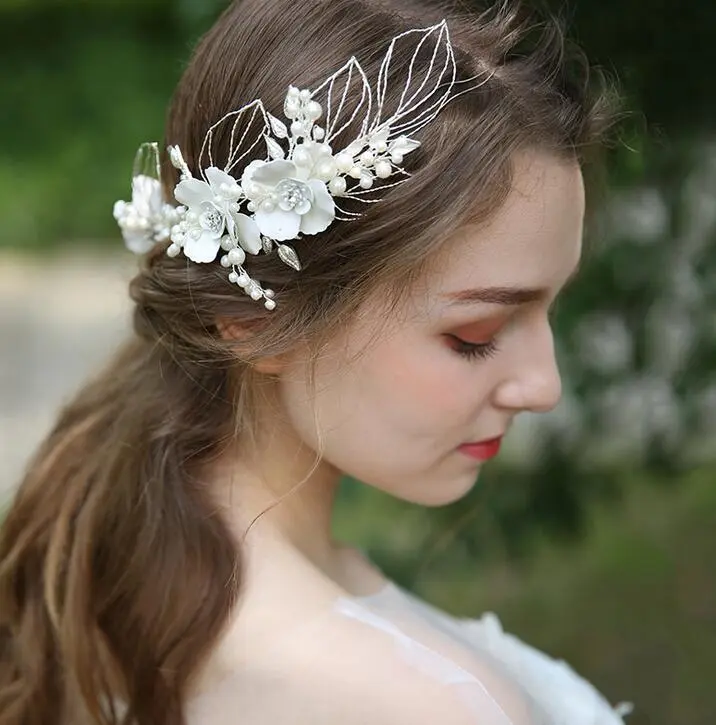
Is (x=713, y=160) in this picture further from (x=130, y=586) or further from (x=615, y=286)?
(x=130, y=586)

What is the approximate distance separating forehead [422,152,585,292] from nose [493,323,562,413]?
0.08 metres

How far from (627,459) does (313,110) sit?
129 centimetres

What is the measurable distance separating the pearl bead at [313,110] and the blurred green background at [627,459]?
0.61 metres

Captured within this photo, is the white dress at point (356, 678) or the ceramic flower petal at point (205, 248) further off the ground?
the ceramic flower petal at point (205, 248)

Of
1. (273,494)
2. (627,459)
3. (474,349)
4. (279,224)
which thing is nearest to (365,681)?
(273,494)

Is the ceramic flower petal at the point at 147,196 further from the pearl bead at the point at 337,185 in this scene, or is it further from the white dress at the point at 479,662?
the white dress at the point at 479,662

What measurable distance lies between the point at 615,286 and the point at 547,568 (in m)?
1.07

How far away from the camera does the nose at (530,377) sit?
3.68 feet

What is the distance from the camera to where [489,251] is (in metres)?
1.02

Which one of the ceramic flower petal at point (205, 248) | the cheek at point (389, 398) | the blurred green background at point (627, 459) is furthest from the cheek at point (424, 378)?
the blurred green background at point (627, 459)

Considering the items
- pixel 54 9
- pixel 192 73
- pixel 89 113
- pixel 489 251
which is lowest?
pixel 489 251

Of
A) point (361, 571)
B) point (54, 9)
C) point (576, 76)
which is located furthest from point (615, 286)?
point (54, 9)

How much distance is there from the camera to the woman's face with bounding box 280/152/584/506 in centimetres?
103

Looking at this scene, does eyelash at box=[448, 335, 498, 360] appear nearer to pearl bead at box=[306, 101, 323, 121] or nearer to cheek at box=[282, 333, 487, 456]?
cheek at box=[282, 333, 487, 456]
